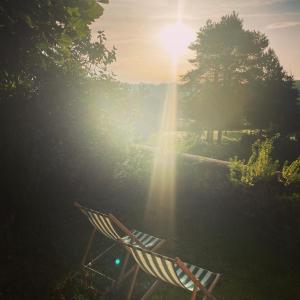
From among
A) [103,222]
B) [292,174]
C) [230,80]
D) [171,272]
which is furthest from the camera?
[230,80]

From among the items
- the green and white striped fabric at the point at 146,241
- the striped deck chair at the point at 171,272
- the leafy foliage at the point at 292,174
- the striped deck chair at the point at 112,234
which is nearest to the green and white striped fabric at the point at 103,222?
the striped deck chair at the point at 112,234

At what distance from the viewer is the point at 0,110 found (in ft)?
23.6

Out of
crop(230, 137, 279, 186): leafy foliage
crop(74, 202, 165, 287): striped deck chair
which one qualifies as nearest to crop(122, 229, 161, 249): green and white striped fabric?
crop(74, 202, 165, 287): striped deck chair

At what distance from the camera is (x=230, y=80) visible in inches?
1312

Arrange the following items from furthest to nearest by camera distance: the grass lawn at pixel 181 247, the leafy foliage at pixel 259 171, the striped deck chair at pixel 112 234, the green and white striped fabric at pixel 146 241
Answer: the leafy foliage at pixel 259 171 < the green and white striped fabric at pixel 146 241 < the grass lawn at pixel 181 247 < the striped deck chair at pixel 112 234

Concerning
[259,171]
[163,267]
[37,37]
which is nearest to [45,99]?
[37,37]

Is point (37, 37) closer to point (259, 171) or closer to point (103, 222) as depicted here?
point (103, 222)

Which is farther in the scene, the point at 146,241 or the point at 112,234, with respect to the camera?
the point at 146,241

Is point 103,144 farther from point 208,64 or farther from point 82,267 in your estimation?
point 208,64

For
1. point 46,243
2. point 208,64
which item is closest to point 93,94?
point 46,243

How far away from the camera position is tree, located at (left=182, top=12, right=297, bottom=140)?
108 ft

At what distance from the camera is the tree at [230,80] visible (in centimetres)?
3288

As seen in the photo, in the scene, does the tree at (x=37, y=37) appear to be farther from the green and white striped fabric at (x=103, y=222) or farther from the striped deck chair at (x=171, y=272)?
the striped deck chair at (x=171, y=272)

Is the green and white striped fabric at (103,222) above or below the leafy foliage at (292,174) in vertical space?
below
